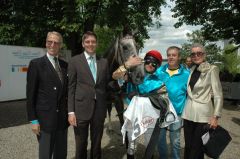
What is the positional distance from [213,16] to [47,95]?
10938 millimetres

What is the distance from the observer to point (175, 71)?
3.89 metres

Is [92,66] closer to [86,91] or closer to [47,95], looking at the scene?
[86,91]

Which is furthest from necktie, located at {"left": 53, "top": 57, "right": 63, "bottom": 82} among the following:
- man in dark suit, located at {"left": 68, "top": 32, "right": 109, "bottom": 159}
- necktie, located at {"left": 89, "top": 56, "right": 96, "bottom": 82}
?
necktie, located at {"left": 89, "top": 56, "right": 96, "bottom": 82}

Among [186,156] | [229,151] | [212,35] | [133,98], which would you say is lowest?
[229,151]

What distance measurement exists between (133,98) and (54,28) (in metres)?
10.1

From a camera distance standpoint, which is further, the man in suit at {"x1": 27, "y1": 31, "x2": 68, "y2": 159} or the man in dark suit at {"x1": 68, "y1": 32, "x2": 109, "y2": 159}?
the man in dark suit at {"x1": 68, "y1": 32, "x2": 109, "y2": 159}

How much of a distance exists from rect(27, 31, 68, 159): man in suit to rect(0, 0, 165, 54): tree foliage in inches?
326

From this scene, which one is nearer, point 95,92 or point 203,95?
point 95,92

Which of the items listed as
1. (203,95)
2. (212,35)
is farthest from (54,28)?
(203,95)

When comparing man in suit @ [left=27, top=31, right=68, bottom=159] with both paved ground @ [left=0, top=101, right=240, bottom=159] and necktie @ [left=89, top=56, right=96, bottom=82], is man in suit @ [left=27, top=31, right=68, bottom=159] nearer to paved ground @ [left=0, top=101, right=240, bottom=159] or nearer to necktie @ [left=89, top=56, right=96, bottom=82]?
necktie @ [left=89, top=56, right=96, bottom=82]

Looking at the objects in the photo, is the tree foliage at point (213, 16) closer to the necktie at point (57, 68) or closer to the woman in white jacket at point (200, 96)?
the woman in white jacket at point (200, 96)

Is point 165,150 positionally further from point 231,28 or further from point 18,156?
point 231,28

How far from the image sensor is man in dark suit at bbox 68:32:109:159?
3.30 metres

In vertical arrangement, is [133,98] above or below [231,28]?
below
